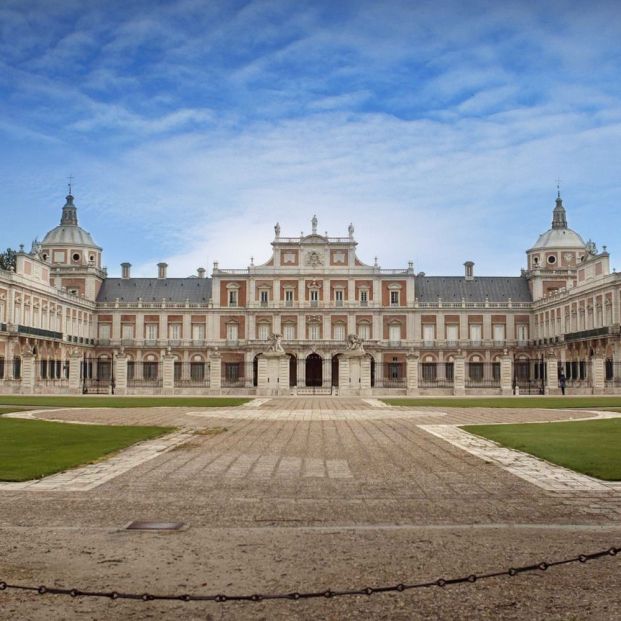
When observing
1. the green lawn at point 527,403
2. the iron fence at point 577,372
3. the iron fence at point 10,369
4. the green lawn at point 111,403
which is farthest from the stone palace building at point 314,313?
the green lawn at point 111,403

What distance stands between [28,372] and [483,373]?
4327 cm

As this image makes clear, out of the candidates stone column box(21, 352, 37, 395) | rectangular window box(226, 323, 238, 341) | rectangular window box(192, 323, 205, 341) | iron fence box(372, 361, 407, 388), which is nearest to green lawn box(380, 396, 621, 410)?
stone column box(21, 352, 37, 395)

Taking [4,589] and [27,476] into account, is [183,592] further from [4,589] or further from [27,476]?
[27,476]

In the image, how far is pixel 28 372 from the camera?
45188mm

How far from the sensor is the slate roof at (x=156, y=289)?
79125 mm

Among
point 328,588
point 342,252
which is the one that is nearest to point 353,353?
point 342,252

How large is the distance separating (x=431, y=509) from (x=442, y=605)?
11.0 feet

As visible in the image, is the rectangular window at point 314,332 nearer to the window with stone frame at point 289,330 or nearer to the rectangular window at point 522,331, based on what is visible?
the window with stone frame at point 289,330

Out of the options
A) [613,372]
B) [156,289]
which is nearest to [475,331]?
[613,372]

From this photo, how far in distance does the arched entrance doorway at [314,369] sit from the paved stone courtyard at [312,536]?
5942cm

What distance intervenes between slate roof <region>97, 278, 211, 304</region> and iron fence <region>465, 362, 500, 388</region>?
88.5 feet

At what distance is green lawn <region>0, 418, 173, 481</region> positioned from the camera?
465 inches

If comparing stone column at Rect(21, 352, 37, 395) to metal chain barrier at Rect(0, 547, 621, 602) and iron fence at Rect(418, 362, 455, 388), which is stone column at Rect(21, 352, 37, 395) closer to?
iron fence at Rect(418, 362, 455, 388)

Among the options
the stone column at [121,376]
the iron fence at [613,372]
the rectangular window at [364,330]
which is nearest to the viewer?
the stone column at [121,376]
